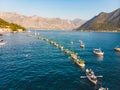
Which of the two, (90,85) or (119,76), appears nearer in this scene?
(90,85)

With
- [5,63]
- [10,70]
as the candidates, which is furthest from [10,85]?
[5,63]

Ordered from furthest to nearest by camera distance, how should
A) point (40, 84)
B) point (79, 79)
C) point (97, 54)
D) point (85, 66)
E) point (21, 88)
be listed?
point (97, 54), point (85, 66), point (79, 79), point (40, 84), point (21, 88)

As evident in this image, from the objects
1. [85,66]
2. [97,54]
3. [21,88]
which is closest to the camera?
[21,88]

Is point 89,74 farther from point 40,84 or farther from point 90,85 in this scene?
point 40,84

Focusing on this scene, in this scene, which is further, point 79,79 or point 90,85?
point 79,79

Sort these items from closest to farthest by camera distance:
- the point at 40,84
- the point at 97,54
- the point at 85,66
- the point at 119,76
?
the point at 40,84
the point at 119,76
the point at 85,66
the point at 97,54

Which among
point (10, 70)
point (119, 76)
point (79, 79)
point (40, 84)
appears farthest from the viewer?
point (10, 70)

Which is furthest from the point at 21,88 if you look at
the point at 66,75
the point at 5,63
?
the point at 5,63

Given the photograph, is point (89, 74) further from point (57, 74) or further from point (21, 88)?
point (21, 88)
